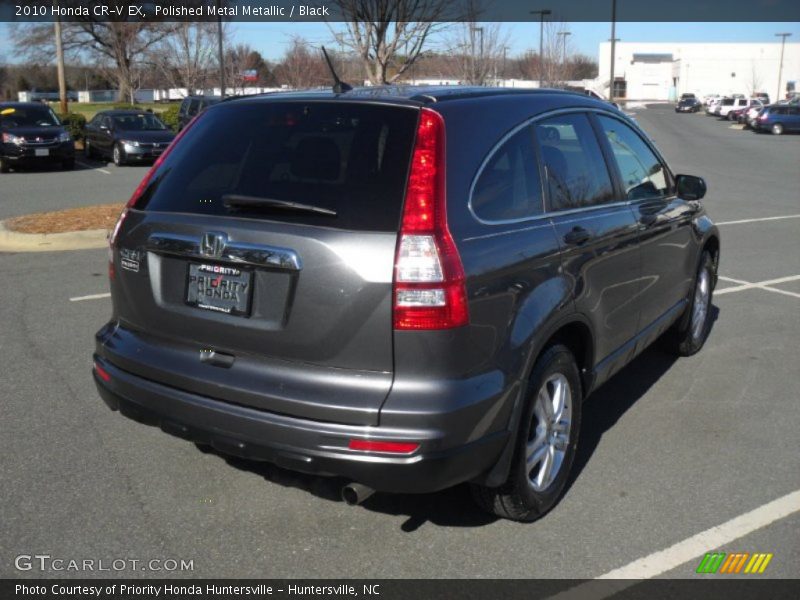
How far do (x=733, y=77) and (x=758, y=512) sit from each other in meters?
108

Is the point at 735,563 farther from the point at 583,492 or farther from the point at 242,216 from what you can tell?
the point at 242,216

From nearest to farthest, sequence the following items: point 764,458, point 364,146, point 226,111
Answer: point 364,146 → point 226,111 → point 764,458

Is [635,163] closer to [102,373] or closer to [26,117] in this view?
[102,373]

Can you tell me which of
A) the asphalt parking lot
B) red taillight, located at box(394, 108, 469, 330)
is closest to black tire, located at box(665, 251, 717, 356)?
the asphalt parking lot

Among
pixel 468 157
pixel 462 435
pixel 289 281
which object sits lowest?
pixel 462 435

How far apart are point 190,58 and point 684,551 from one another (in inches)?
1627

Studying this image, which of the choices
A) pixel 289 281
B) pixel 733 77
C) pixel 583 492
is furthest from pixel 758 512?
pixel 733 77

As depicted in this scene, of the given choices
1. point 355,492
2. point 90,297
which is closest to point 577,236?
point 355,492

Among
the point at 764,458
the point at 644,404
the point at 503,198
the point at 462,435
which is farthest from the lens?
the point at 644,404

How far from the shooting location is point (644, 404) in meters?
5.16

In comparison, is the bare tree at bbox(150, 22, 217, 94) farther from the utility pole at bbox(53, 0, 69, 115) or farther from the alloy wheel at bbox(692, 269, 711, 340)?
the alloy wheel at bbox(692, 269, 711, 340)

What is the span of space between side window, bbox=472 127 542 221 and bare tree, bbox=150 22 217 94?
37.3 metres

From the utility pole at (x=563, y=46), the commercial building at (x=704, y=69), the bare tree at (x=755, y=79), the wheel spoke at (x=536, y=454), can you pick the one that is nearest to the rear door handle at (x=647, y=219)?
the wheel spoke at (x=536, y=454)

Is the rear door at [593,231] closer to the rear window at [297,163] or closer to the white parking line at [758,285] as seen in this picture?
the rear window at [297,163]
